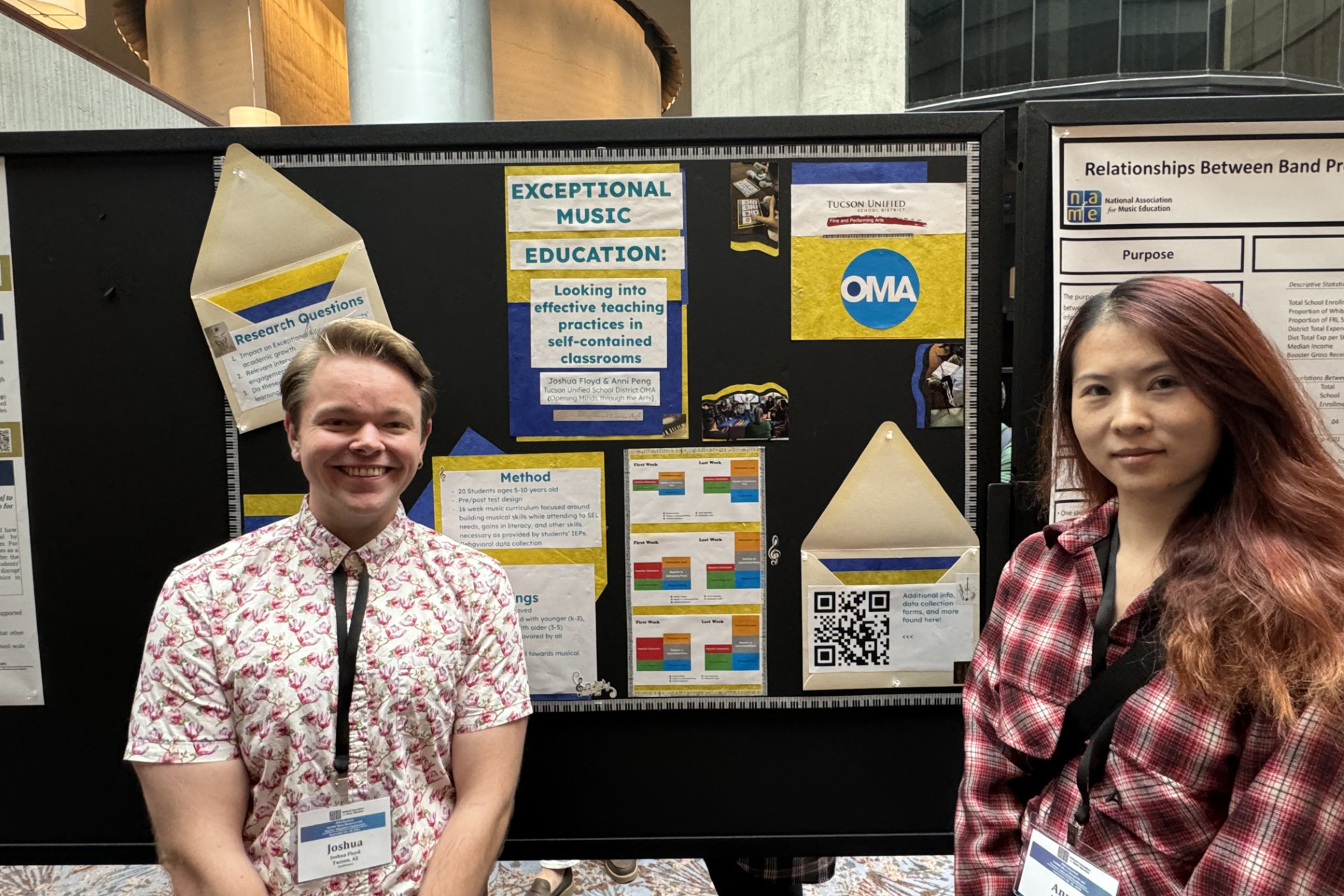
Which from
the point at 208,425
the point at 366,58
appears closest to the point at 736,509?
the point at 208,425

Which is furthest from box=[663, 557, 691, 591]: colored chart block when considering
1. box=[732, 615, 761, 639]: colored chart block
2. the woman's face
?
the woman's face

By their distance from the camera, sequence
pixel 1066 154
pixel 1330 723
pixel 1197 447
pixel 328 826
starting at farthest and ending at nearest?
pixel 1066 154, pixel 328 826, pixel 1197 447, pixel 1330 723

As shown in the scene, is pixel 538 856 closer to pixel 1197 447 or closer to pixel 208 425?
pixel 208 425

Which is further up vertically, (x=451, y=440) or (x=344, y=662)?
(x=451, y=440)

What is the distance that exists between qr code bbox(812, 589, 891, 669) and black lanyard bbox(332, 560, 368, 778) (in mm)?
807

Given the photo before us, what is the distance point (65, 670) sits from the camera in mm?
1390

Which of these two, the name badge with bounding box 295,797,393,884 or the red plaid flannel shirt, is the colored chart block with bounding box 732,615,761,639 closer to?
the red plaid flannel shirt

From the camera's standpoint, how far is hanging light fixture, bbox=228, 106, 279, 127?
13.2 feet

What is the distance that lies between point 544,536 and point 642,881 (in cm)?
167

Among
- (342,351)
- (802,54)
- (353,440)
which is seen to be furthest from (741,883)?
(802,54)

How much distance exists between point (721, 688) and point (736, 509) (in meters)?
0.35

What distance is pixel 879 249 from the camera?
1366 mm

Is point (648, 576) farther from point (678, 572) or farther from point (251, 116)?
point (251, 116)

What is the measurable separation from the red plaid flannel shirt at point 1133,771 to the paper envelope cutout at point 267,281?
1226 millimetres
